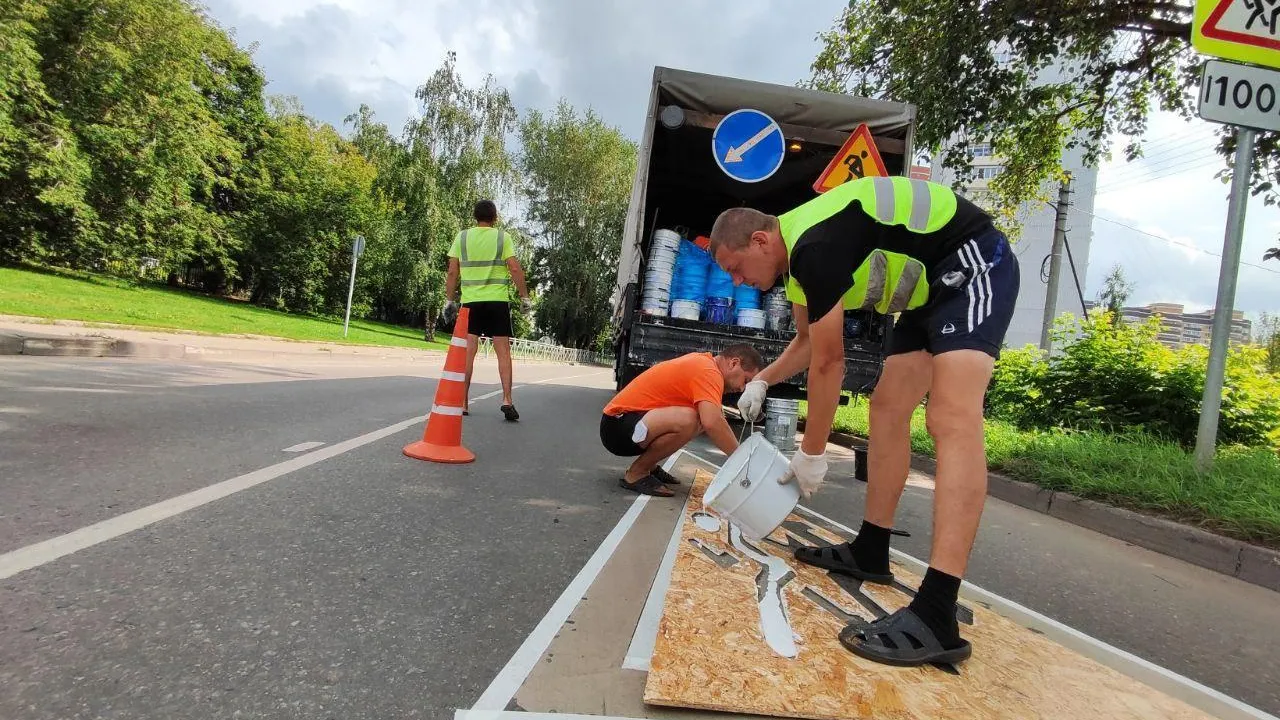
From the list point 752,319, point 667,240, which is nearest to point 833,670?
point 752,319

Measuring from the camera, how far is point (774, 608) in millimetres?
2186

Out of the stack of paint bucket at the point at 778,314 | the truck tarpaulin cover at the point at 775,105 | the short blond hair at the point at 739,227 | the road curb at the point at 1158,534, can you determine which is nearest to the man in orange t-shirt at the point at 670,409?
the road curb at the point at 1158,534

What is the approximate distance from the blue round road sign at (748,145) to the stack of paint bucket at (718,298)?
3.17 ft

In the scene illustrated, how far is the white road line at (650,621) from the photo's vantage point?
1.89m

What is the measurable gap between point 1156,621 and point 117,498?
4.52 m

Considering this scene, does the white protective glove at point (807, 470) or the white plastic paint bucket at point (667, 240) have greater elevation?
the white plastic paint bucket at point (667, 240)

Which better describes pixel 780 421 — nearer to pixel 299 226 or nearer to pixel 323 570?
pixel 323 570

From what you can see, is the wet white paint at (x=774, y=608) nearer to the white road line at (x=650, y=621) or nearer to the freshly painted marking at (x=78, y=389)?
the white road line at (x=650, y=621)

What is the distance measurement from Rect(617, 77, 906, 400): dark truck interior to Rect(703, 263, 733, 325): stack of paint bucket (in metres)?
0.21

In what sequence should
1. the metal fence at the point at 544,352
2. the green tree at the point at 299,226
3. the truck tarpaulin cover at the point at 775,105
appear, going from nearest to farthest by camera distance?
the truck tarpaulin cover at the point at 775,105 < the green tree at the point at 299,226 < the metal fence at the point at 544,352

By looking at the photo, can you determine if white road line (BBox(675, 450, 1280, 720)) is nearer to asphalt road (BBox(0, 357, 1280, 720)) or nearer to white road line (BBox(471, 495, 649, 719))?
asphalt road (BBox(0, 357, 1280, 720))

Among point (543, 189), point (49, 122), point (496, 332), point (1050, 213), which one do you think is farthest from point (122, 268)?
point (1050, 213)

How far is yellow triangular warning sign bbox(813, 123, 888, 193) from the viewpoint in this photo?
225 inches

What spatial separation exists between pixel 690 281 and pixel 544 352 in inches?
1246
